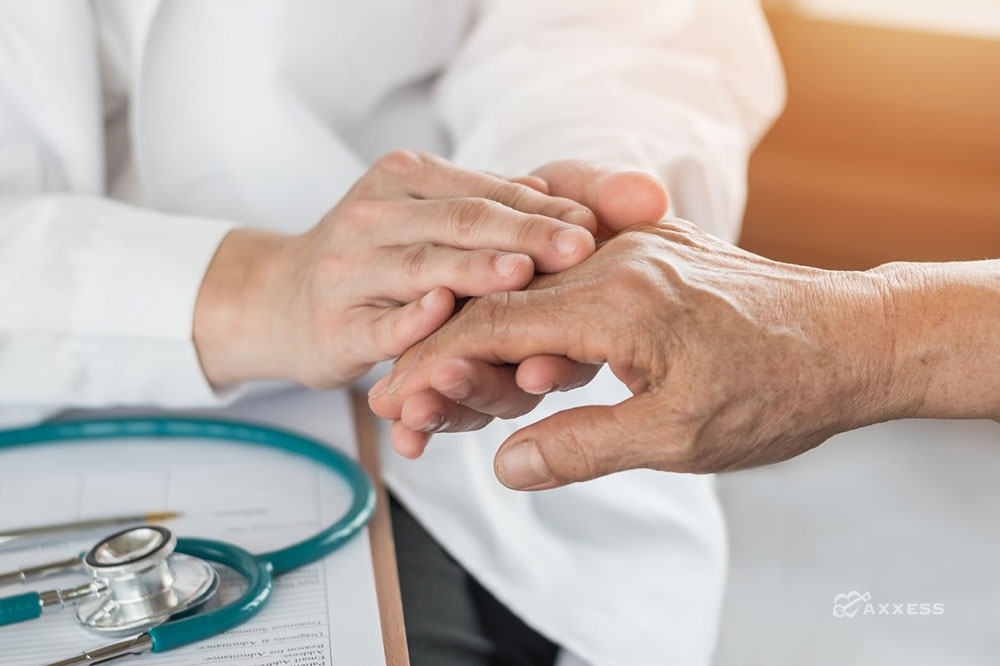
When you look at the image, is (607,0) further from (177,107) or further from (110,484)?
(110,484)

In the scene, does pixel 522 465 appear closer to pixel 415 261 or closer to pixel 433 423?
pixel 433 423

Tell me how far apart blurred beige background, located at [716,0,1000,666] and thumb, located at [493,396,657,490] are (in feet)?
1.38

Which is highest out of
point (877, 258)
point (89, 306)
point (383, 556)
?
point (89, 306)

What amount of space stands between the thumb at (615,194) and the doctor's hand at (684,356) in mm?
86

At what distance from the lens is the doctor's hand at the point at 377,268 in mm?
747

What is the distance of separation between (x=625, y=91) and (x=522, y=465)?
63 cm

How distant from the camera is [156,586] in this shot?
662 mm

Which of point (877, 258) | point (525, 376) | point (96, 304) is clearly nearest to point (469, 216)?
point (525, 376)

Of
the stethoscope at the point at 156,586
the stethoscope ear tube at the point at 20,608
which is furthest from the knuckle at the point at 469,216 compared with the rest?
the stethoscope ear tube at the point at 20,608

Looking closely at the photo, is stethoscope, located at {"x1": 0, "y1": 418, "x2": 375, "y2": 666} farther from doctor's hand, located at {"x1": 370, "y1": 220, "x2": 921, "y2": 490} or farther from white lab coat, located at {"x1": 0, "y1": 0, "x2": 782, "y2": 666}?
white lab coat, located at {"x1": 0, "y1": 0, "x2": 782, "y2": 666}

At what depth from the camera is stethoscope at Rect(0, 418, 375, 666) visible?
25.3 inches

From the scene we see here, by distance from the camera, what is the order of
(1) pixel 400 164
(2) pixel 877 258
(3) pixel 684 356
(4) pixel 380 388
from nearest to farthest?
(3) pixel 684 356, (4) pixel 380 388, (1) pixel 400 164, (2) pixel 877 258

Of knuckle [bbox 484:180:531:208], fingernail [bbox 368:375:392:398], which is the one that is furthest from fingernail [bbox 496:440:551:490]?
knuckle [bbox 484:180:531:208]

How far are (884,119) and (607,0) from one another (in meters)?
0.65
